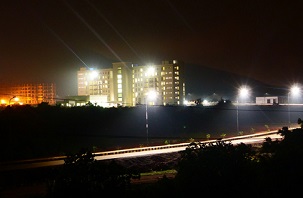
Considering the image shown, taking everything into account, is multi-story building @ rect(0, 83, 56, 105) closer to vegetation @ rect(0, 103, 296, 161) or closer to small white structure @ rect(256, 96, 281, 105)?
vegetation @ rect(0, 103, 296, 161)

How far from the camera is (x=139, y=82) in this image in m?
56.8

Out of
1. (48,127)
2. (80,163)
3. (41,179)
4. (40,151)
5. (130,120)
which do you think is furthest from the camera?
(130,120)

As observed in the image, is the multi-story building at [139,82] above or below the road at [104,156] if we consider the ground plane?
above

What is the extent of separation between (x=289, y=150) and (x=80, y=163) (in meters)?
3.67

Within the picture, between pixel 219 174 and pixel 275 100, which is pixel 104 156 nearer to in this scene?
pixel 219 174

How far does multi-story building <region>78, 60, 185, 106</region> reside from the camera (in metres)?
56.0

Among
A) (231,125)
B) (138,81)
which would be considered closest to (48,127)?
(231,125)

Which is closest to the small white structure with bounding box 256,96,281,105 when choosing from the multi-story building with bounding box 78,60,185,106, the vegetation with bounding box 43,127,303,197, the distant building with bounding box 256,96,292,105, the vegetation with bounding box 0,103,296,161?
the distant building with bounding box 256,96,292,105

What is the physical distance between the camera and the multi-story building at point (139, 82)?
184ft

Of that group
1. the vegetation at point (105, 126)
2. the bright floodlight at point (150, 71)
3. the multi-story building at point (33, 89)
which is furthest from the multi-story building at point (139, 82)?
the vegetation at point (105, 126)

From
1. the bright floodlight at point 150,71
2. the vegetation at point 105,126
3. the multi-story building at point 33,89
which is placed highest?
the bright floodlight at point 150,71

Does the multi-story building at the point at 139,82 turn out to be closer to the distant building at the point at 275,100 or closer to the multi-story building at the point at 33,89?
the multi-story building at the point at 33,89

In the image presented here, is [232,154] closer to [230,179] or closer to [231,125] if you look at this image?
[230,179]

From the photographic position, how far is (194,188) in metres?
6.41
